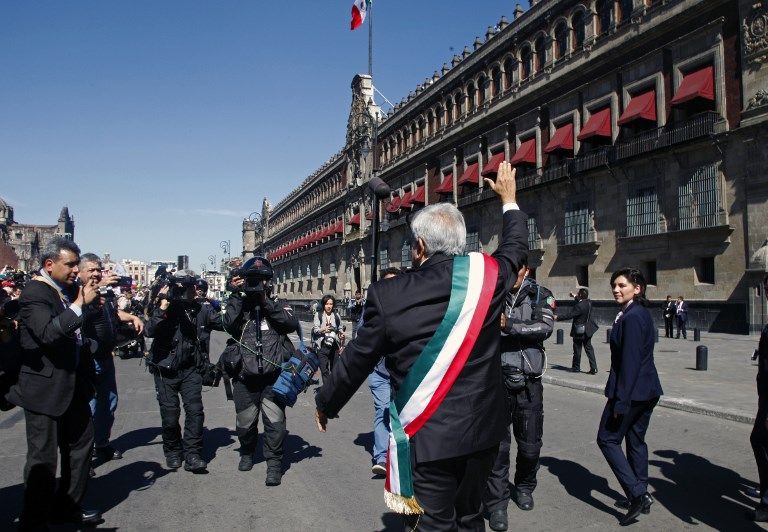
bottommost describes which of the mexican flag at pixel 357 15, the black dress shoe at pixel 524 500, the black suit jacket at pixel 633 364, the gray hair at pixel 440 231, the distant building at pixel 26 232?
the black dress shoe at pixel 524 500

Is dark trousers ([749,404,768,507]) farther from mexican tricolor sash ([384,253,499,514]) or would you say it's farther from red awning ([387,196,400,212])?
red awning ([387,196,400,212])

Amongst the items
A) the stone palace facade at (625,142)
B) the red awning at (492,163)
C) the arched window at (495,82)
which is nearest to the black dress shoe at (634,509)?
the stone palace facade at (625,142)

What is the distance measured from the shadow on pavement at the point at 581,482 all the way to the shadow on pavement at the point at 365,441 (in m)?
1.84

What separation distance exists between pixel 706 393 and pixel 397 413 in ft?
28.4

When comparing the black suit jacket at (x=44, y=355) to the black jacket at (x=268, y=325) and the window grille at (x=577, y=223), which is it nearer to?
the black jacket at (x=268, y=325)

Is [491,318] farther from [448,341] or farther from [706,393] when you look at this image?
[706,393]

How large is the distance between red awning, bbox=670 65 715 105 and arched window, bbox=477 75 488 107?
1458 centimetres

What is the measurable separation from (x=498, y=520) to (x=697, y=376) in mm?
8864

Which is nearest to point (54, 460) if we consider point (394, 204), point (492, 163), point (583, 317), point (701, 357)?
point (583, 317)

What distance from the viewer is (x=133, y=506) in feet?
15.6

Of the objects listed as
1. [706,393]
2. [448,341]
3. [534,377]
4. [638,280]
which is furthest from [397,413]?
[706,393]

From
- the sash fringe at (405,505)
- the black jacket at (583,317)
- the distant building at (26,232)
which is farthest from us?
the distant building at (26,232)

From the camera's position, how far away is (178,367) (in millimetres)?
5801

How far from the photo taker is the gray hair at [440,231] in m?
2.78
